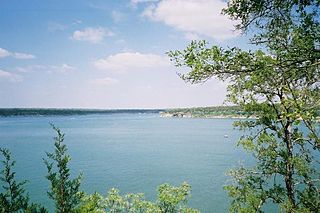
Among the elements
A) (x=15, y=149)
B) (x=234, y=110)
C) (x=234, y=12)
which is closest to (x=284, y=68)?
(x=234, y=12)

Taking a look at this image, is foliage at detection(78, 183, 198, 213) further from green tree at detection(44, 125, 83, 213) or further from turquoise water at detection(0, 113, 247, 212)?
turquoise water at detection(0, 113, 247, 212)

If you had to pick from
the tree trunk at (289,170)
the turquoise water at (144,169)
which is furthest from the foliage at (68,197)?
the turquoise water at (144,169)

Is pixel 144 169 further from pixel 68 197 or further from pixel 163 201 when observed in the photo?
pixel 68 197

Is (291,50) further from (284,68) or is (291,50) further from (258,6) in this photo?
(258,6)

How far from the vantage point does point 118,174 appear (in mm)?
45219

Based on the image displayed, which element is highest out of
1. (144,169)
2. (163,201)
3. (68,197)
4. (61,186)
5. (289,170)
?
(289,170)

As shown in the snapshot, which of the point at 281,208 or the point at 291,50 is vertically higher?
the point at 291,50

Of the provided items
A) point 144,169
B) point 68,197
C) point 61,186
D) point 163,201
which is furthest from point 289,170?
point 144,169

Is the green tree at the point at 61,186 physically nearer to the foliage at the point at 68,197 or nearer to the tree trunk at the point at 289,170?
the foliage at the point at 68,197

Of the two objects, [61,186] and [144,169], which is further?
[144,169]

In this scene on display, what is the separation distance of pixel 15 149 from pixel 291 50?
236 feet

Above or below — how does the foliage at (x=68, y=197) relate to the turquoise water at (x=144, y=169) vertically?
above

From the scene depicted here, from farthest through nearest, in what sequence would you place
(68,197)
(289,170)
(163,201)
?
(163,201)
(289,170)
(68,197)

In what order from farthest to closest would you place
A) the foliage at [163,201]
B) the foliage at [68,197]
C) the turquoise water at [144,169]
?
1. the turquoise water at [144,169]
2. the foliage at [163,201]
3. the foliage at [68,197]
